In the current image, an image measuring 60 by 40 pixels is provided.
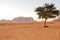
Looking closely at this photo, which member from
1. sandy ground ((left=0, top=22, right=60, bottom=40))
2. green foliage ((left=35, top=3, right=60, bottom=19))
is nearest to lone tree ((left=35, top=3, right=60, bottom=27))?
green foliage ((left=35, top=3, right=60, bottom=19))

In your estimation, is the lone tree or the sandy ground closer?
the sandy ground

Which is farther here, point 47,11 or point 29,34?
point 47,11

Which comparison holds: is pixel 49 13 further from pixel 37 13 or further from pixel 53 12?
pixel 37 13

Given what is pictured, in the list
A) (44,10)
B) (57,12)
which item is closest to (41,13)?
(44,10)

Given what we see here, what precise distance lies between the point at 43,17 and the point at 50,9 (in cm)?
341

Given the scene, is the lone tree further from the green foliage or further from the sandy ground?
the sandy ground

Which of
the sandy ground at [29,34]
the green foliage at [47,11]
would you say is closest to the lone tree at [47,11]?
the green foliage at [47,11]

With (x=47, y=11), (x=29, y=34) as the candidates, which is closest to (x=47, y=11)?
(x=47, y=11)

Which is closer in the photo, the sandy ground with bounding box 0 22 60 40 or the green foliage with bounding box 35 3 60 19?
the sandy ground with bounding box 0 22 60 40

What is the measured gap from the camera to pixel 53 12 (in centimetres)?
5028

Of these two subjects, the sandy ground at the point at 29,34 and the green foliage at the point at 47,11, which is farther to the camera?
the green foliage at the point at 47,11

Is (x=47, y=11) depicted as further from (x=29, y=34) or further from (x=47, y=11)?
(x=29, y=34)

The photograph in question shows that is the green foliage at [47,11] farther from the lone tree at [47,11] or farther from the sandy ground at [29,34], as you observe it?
the sandy ground at [29,34]

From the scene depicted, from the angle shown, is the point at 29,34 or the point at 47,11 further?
the point at 47,11
